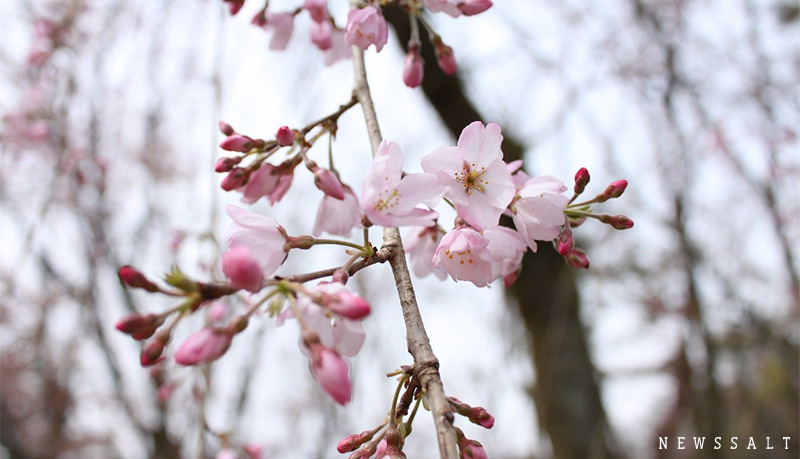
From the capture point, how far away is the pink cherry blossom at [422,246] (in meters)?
1.28

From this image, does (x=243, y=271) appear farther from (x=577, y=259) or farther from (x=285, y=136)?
(x=577, y=259)

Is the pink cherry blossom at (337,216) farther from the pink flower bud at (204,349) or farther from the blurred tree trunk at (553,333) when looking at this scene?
the blurred tree trunk at (553,333)

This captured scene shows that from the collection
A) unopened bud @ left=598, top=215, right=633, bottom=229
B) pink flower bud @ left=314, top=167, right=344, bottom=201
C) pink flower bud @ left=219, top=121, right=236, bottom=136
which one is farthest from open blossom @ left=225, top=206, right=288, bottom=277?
unopened bud @ left=598, top=215, right=633, bottom=229

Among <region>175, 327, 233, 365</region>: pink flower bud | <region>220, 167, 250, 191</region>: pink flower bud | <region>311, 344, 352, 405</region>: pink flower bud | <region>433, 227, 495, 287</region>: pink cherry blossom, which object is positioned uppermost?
<region>220, 167, 250, 191</region>: pink flower bud

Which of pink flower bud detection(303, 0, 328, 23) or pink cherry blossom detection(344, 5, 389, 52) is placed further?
pink flower bud detection(303, 0, 328, 23)

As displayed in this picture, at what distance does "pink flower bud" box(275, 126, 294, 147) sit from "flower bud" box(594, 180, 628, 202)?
0.59 m

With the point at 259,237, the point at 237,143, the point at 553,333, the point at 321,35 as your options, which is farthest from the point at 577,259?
the point at 553,333

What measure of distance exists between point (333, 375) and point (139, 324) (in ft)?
0.82

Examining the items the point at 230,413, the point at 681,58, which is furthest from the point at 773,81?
the point at 230,413

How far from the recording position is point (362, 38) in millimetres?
1270

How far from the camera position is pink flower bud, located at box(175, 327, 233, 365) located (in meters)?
0.67

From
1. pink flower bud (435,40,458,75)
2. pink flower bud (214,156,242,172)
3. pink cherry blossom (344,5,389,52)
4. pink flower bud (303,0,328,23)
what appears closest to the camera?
pink flower bud (214,156,242,172)

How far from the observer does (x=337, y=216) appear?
118 centimetres

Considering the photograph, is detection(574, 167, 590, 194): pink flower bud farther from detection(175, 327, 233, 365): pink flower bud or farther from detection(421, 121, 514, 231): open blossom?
detection(175, 327, 233, 365): pink flower bud
